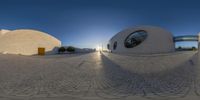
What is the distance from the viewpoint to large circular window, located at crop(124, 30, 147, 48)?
3856 centimetres

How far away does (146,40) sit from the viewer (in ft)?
124

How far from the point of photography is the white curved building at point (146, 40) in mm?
37469

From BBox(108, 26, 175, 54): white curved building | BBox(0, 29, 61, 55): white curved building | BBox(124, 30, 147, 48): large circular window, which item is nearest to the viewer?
BBox(108, 26, 175, 54): white curved building

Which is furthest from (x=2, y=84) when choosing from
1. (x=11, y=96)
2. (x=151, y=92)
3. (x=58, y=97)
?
(x=151, y=92)

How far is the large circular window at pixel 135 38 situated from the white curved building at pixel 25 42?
847 inches

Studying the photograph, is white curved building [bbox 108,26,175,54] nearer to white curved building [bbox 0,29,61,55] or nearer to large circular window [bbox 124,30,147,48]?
large circular window [bbox 124,30,147,48]

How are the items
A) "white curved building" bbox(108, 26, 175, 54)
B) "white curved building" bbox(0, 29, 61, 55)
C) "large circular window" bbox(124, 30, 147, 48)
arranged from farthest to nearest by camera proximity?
1. "white curved building" bbox(0, 29, 61, 55)
2. "large circular window" bbox(124, 30, 147, 48)
3. "white curved building" bbox(108, 26, 175, 54)

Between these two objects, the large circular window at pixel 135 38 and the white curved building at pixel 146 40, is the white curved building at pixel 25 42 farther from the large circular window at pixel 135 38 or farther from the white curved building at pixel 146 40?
the large circular window at pixel 135 38

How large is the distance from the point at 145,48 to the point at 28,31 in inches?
1299

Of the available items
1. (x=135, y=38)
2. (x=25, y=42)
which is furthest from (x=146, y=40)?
(x=25, y=42)

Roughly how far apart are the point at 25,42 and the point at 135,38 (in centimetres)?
2959

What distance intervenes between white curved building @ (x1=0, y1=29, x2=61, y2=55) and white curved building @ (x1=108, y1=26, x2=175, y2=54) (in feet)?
69.4

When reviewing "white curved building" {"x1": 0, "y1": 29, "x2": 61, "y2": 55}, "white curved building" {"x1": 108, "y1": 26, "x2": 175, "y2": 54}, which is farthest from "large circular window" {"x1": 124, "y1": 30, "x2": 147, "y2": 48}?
"white curved building" {"x1": 0, "y1": 29, "x2": 61, "y2": 55}

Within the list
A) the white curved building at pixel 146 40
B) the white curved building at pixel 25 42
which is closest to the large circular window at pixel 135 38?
the white curved building at pixel 146 40
